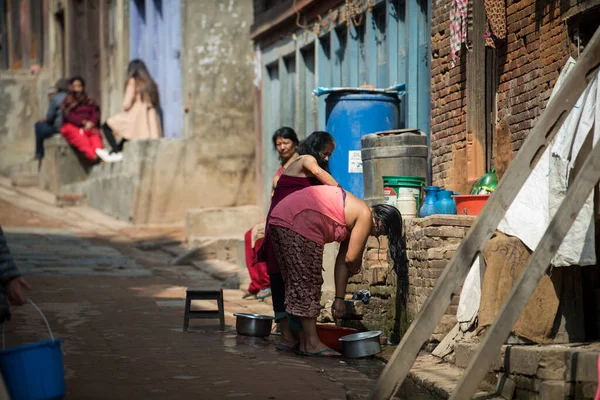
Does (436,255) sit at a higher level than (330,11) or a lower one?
lower

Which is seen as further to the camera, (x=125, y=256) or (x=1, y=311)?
(x=125, y=256)

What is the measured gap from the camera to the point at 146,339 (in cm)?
866

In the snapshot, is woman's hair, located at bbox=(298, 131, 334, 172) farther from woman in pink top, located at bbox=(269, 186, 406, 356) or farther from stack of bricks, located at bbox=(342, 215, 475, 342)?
stack of bricks, located at bbox=(342, 215, 475, 342)

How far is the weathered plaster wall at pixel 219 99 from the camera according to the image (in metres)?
18.6

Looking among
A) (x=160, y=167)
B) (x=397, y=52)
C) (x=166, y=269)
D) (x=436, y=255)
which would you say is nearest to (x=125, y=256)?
(x=166, y=269)

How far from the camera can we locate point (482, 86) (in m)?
10.2

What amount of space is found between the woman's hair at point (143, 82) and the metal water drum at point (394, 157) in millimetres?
10568

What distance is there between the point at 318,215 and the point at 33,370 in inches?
131

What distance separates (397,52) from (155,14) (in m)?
9.75

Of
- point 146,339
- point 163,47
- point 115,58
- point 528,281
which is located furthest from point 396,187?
point 115,58

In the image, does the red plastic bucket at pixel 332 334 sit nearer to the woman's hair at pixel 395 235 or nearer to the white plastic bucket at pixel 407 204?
the woman's hair at pixel 395 235

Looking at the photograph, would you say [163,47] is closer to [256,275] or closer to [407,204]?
[256,275]

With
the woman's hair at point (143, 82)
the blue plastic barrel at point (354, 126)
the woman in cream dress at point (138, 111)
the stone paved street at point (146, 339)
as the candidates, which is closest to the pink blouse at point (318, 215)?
the stone paved street at point (146, 339)

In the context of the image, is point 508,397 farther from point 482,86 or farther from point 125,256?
point 125,256
